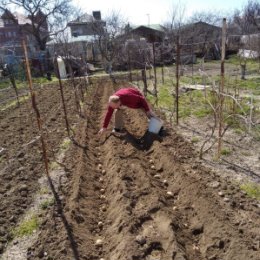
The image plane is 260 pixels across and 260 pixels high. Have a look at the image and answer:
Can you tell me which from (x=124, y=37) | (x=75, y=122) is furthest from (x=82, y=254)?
(x=124, y=37)

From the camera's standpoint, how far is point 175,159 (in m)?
6.00

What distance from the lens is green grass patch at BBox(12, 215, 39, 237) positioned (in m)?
4.21

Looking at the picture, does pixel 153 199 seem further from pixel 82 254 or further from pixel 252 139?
pixel 252 139

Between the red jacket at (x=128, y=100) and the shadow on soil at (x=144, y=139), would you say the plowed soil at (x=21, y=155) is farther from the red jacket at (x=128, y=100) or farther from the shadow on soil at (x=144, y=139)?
the shadow on soil at (x=144, y=139)

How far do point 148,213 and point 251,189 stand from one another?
1.59 meters

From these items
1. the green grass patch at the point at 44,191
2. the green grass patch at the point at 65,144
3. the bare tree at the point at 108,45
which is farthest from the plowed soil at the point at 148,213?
the bare tree at the point at 108,45

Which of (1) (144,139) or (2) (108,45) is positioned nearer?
(1) (144,139)

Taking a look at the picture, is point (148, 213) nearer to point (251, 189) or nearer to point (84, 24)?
point (251, 189)

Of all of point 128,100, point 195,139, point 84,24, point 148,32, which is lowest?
point 195,139

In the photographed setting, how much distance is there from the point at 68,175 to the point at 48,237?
1806mm

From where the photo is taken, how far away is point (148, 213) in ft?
14.2

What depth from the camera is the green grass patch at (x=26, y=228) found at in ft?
13.8

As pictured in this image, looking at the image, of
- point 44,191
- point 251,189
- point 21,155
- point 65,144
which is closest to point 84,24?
point 65,144

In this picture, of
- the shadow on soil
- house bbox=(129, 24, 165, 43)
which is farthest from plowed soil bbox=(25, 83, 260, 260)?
house bbox=(129, 24, 165, 43)
